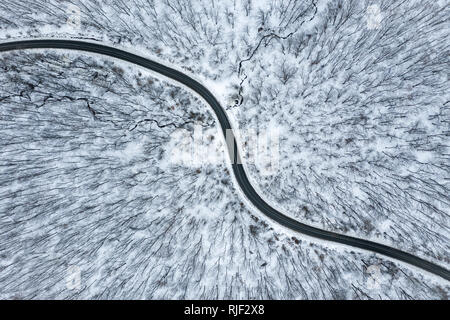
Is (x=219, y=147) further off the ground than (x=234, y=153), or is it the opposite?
(x=219, y=147)

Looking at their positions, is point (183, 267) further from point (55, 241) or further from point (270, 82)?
point (270, 82)

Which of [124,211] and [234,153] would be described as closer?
[124,211]

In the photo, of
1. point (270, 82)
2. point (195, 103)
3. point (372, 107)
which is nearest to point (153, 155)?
point (195, 103)

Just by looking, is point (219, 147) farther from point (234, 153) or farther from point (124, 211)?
point (124, 211)

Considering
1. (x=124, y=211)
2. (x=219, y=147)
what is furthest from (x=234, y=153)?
(x=124, y=211)

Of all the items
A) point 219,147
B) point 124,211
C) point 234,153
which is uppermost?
point 219,147

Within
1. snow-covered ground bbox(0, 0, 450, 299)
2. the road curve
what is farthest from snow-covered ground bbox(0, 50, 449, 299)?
the road curve

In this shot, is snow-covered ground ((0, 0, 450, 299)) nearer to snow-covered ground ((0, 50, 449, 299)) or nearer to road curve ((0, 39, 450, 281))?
snow-covered ground ((0, 50, 449, 299))
